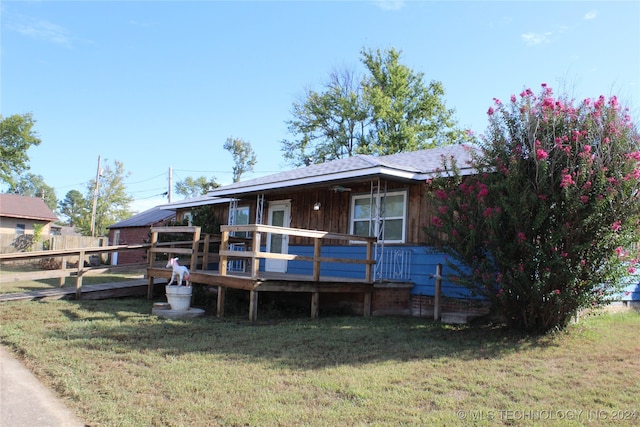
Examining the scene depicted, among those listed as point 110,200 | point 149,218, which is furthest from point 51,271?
point 110,200

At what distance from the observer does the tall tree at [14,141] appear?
109 feet

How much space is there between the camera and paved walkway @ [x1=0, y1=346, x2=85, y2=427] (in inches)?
151

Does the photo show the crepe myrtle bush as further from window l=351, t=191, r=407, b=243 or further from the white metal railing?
window l=351, t=191, r=407, b=243

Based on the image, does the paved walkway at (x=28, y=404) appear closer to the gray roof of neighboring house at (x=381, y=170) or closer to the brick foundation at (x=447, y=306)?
the gray roof of neighboring house at (x=381, y=170)

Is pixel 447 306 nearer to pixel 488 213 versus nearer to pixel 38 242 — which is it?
pixel 488 213

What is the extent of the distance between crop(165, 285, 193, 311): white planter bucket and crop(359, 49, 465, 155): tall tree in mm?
23364

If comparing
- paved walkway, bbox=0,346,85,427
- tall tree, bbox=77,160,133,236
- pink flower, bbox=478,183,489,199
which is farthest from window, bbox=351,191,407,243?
tall tree, bbox=77,160,133,236

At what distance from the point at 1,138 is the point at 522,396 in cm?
3879

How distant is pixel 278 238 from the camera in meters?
13.7

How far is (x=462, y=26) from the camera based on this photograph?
1389 cm

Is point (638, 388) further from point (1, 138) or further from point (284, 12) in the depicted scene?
point (1, 138)

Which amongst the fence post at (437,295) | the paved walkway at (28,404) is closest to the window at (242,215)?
the fence post at (437,295)

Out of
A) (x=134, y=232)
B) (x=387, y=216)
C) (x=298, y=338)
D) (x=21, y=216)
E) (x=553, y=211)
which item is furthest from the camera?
(x=21, y=216)

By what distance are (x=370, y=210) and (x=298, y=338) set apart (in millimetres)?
4366
